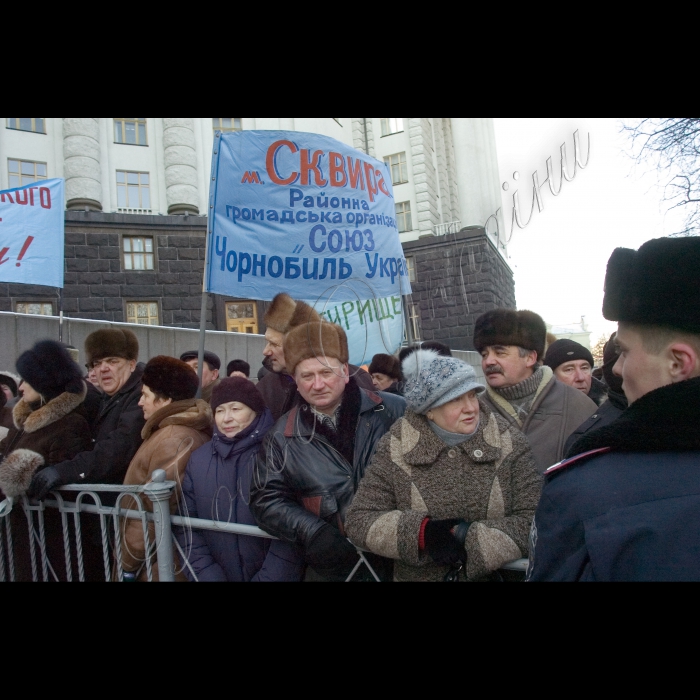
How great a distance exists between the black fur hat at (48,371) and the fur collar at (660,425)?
2.70 meters

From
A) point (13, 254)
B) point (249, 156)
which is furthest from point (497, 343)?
point (13, 254)

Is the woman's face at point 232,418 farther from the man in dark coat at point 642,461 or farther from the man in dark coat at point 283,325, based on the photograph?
the man in dark coat at point 642,461

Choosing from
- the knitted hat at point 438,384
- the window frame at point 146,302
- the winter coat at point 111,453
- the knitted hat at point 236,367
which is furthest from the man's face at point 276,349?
the window frame at point 146,302

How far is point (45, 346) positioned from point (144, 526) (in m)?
1.30

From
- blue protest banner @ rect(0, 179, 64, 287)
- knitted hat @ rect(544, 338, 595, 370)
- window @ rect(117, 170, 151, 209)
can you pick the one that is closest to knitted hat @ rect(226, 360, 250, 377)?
blue protest banner @ rect(0, 179, 64, 287)

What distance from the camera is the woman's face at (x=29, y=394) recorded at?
2.84 meters

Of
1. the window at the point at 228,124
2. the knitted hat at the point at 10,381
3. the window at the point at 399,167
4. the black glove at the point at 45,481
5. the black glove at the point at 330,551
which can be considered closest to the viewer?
the black glove at the point at 330,551

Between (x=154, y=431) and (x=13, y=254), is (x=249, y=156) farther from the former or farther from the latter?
(x=13, y=254)

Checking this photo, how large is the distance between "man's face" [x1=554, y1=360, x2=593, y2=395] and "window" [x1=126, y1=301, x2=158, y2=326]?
12.9 m

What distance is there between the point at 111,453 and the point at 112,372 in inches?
23.9

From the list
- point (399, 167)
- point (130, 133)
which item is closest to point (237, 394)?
point (399, 167)

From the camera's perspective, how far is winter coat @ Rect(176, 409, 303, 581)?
2195 mm

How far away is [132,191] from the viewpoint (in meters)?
15.7

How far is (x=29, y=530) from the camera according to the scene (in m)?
2.66
